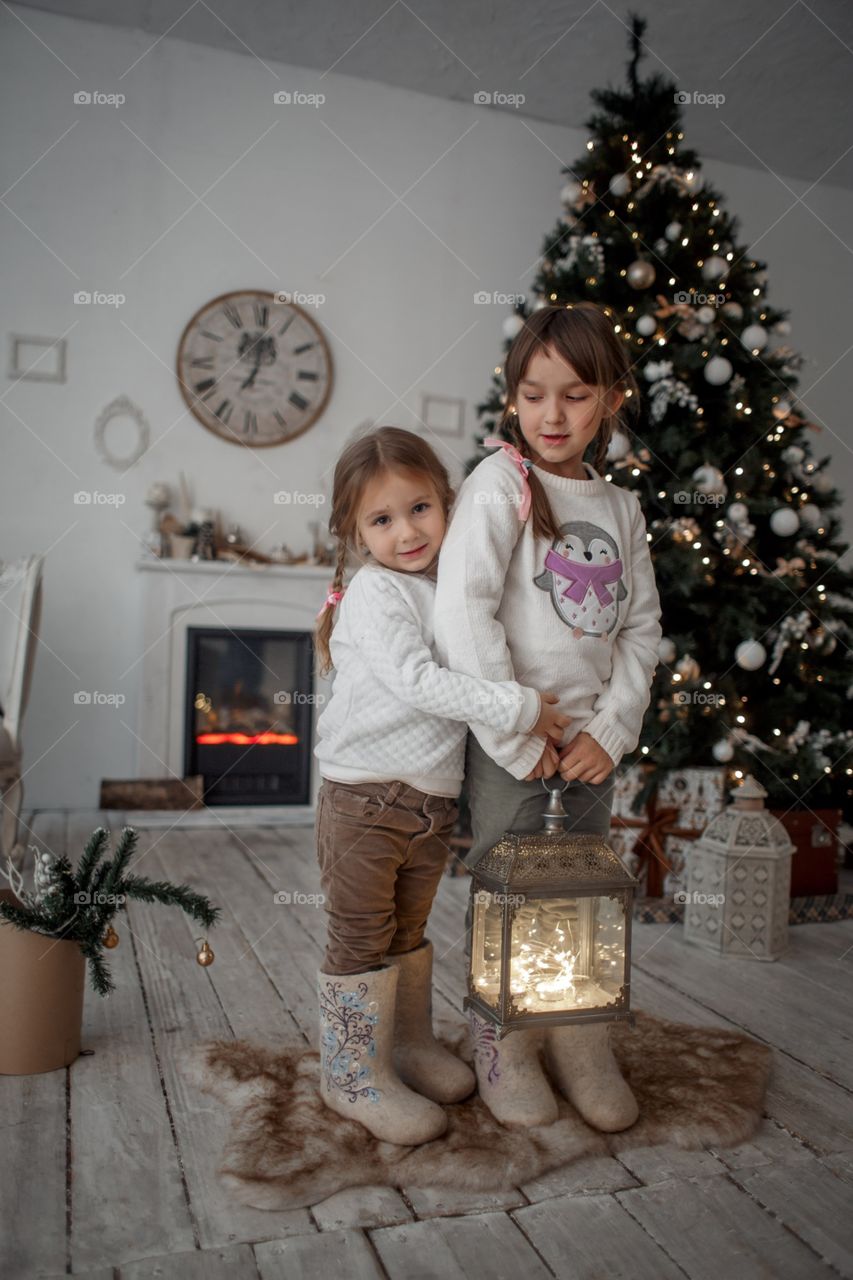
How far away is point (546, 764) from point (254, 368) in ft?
10.9

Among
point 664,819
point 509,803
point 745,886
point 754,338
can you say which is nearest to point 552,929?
point 509,803

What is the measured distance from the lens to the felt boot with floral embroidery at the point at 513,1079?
1.58 m

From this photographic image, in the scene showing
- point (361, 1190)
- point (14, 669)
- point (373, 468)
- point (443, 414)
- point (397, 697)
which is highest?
point (443, 414)

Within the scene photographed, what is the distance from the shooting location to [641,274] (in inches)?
125

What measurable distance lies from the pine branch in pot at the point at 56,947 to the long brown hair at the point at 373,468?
69cm

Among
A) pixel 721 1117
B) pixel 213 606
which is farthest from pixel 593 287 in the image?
pixel 721 1117

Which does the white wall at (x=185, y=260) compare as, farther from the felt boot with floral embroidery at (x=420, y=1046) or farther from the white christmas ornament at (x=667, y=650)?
the felt boot with floral embroidery at (x=420, y=1046)

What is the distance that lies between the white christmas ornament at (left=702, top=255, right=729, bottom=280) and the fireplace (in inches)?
84.7

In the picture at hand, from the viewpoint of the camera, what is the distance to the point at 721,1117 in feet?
5.28

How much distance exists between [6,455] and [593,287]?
239cm

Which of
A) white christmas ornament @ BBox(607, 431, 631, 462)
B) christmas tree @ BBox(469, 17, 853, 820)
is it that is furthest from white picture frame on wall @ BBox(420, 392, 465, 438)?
white christmas ornament @ BBox(607, 431, 631, 462)

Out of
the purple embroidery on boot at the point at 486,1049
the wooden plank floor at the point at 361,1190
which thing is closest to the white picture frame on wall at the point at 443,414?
the wooden plank floor at the point at 361,1190

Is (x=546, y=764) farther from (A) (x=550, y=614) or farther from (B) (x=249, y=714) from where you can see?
(B) (x=249, y=714)

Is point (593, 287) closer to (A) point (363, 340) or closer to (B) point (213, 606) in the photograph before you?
(A) point (363, 340)
